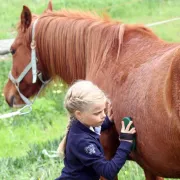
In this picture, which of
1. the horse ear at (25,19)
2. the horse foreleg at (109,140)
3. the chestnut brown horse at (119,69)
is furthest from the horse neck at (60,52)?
the horse foreleg at (109,140)

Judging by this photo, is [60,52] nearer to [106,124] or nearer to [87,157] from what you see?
[106,124]

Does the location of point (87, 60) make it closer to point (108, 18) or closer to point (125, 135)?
point (108, 18)

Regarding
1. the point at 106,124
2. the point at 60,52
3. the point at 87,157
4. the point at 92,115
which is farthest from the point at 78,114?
the point at 60,52

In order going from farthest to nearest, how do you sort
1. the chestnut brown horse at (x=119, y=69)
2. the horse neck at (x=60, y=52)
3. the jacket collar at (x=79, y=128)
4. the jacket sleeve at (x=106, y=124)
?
the horse neck at (x=60, y=52) < the jacket sleeve at (x=106, y=124) < the jacket collar at (x=79, y=128) < the chestnut brown horse at (x=119, y=69)

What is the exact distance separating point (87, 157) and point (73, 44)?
126 cm

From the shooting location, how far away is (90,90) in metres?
2.44

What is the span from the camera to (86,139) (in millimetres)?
2457

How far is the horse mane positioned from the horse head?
61mm

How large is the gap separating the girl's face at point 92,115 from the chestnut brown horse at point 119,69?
25 cm

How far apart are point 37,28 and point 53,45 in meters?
0.23

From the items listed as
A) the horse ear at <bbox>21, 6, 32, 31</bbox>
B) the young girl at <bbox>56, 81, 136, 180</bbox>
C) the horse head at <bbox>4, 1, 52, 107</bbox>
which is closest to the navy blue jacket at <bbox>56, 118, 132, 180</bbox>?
the young girl at <bbox>56, 81, 136, 180</bbox>

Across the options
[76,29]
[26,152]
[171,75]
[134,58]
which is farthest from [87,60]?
[26,152]

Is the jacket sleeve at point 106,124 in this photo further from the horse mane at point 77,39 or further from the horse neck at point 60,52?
the horse neck at point 60,52

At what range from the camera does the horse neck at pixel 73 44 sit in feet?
10.5
